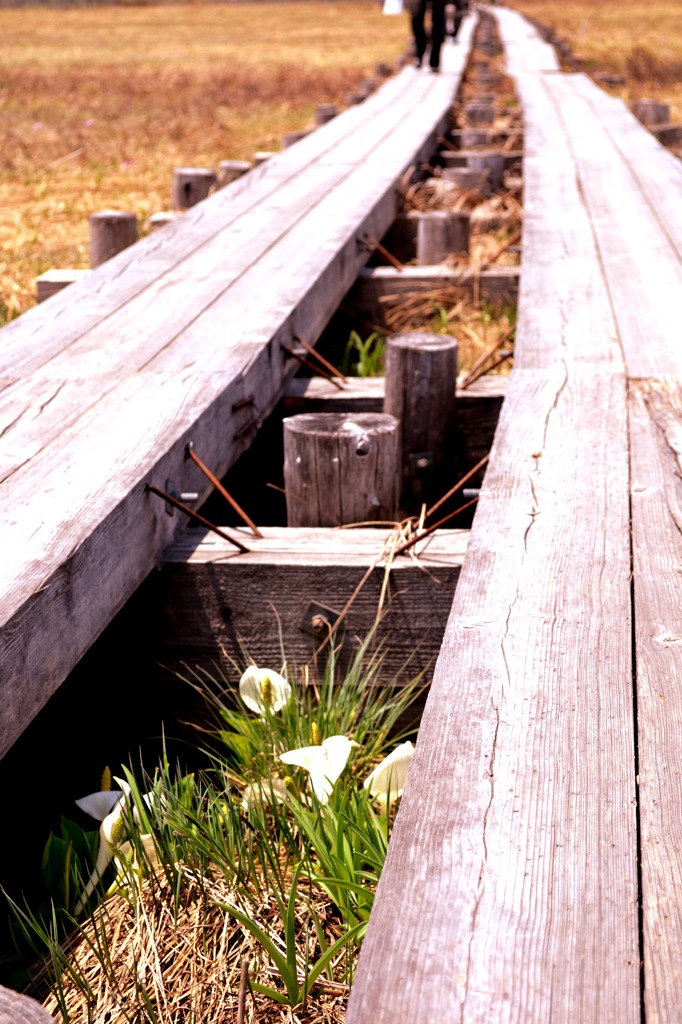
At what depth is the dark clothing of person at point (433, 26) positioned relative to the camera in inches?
561

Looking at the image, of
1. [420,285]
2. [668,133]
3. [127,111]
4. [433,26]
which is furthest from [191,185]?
[127,111]

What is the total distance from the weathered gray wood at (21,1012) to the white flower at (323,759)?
1047mm

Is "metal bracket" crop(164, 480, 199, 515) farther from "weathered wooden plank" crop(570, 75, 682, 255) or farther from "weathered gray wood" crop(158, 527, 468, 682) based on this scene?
"weathered wooden plank" crop(570, 75, 682, 255)

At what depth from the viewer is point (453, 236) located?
243 inches

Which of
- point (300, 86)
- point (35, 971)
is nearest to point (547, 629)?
point (35, 971)

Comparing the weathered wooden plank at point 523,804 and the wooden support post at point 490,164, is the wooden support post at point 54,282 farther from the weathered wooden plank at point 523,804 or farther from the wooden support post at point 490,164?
the wooden support post at point 490,164

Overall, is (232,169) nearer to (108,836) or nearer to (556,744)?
(108,836)

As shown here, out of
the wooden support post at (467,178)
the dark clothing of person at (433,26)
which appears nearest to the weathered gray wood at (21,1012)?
the wooden support post at (467,178)

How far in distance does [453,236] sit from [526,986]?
5230 mm

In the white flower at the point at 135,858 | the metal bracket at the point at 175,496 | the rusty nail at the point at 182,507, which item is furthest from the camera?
the metal bracket at the point at 175,496

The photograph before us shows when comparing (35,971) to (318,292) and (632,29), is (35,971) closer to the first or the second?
(318,292)

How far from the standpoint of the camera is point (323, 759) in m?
2.34

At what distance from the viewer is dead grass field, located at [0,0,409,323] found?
30.4ft

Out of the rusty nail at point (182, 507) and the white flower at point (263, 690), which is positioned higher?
the rusty nail at point (182, 507)
